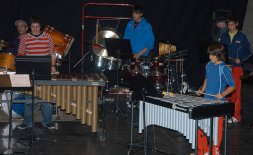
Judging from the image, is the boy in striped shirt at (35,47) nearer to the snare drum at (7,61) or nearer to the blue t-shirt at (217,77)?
the snare drum at (7,61)

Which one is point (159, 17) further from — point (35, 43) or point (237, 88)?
point (35, 43)

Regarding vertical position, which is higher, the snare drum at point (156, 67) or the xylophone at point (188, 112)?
the snare drum at point (156, 67)

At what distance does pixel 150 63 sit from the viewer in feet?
34.8

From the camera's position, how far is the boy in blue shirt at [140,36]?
1087cm

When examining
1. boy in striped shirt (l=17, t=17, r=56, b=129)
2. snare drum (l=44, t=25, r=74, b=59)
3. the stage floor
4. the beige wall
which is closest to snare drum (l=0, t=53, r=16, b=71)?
boy in striped shirt (l=17, t=17, r=56, b=129)

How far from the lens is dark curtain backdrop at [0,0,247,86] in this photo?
1338cm

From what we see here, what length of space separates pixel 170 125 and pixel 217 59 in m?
1.14

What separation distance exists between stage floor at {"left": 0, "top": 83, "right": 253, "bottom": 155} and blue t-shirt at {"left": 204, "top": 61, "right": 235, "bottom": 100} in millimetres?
1282

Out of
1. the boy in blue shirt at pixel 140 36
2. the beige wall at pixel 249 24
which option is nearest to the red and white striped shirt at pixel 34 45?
the boy in blue shirt at pixel 140 36

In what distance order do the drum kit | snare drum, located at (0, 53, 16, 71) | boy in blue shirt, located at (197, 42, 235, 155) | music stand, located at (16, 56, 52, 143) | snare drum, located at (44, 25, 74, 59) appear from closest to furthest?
boy in blue shirt, located at (197, 42, 235, 155) → music stand, located at (16, 56, 52, 143) → snare drum, located at (0, 53, 16, 71) → the drum kit → snare drum, located at (44, 25, 74, 59)

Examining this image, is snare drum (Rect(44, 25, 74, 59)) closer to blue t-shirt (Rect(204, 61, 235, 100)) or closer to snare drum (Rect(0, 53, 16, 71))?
snare drum (Rect(0, 53, 16, 71))

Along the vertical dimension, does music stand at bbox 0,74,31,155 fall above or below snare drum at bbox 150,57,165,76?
below

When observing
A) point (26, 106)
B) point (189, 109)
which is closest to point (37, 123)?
point (26, 106)

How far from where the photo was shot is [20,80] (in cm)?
805
